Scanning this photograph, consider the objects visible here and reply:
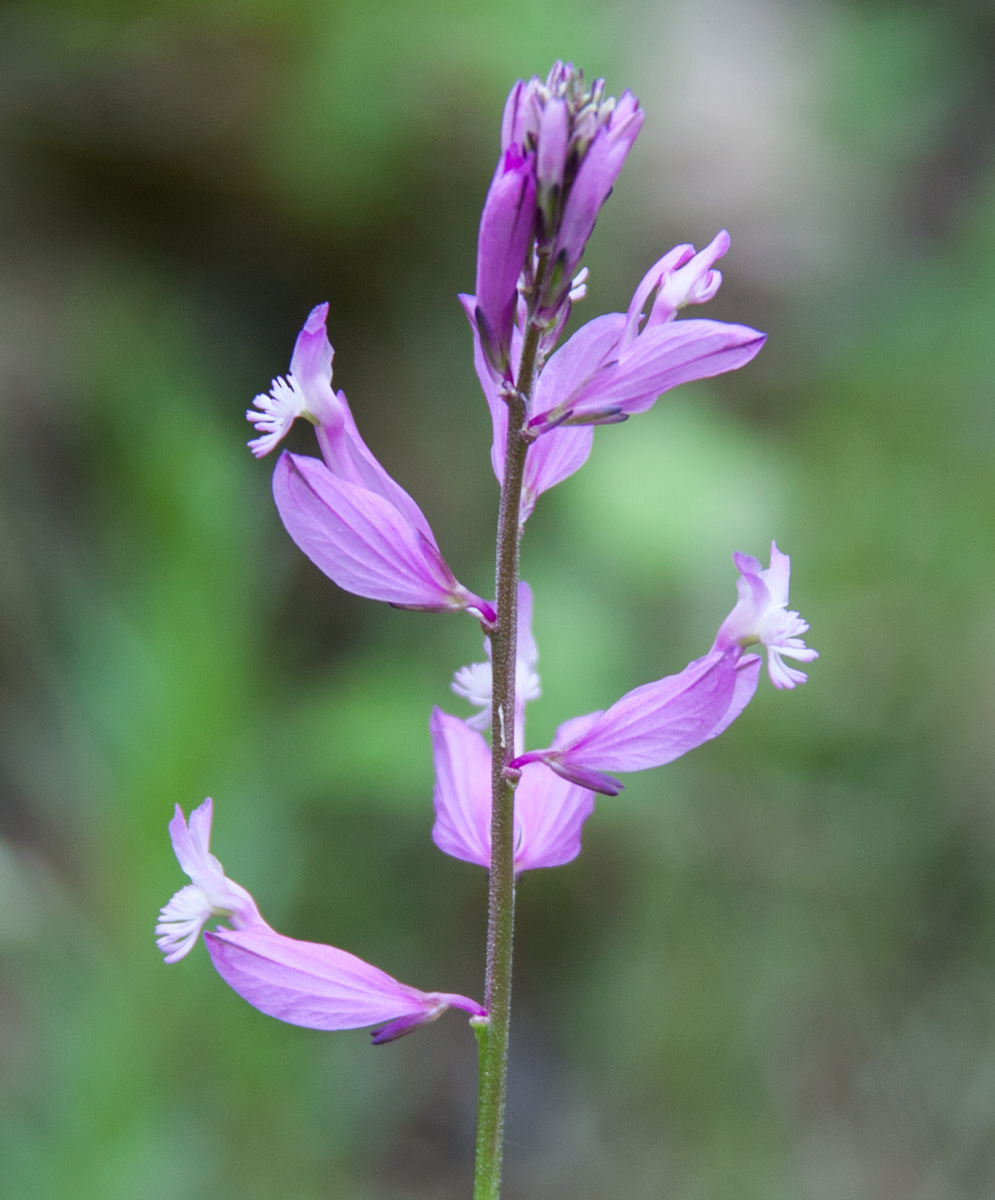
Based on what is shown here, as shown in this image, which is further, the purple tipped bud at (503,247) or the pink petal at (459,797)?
the pink petal at (459,797)

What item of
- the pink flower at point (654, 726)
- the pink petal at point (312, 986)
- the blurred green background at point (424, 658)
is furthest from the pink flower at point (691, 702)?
the blurred green background at point (424, 658)

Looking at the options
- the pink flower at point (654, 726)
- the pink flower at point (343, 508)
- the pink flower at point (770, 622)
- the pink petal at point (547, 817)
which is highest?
the pink flower at point (343, 508)

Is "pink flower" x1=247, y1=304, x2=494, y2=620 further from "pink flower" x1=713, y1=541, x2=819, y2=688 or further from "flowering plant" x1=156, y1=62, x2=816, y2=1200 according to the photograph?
"pink flower" x1=713, y1=541, x2=819, y2=688

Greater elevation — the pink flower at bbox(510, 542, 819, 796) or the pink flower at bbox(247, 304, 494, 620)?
the pink flower at bbox(247, 304, 494, 620)

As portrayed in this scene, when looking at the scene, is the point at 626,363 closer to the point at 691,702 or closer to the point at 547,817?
the point at 691,702

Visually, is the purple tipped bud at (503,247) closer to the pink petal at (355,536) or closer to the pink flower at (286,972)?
the pink petal at (355,536)

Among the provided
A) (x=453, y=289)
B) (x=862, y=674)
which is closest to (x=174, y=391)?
(x=453, y=289)

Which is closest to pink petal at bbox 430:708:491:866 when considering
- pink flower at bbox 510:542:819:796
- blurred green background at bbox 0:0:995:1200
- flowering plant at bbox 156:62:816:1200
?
flowering plant at bbox 156:62:816:1200
